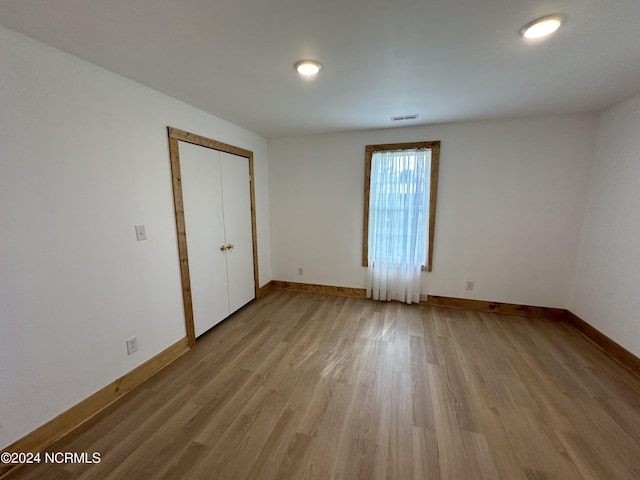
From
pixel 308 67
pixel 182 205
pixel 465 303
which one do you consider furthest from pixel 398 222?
pixel 182 205

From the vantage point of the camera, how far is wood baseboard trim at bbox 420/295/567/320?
2992 mm

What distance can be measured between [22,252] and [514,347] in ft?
12.5

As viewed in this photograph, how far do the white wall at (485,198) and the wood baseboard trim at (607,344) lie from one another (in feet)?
0.84

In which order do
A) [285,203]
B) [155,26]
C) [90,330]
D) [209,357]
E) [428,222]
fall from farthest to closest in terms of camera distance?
[285,203] → [428,222] → [209,357] → [90,330] → [155,26]

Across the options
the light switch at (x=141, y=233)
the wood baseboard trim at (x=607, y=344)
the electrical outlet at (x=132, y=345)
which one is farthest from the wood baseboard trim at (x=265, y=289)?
the wood baseboard trim at (x=607, y=344)

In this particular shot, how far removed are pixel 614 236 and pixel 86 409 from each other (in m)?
4.55

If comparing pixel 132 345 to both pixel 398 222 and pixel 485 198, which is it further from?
pixel 485 198

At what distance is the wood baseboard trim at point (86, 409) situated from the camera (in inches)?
55.0

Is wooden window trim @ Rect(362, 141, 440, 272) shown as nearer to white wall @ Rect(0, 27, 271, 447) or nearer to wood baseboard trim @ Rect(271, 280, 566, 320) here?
wood baseboard trim @ Rect(271, 280, 566, 320)

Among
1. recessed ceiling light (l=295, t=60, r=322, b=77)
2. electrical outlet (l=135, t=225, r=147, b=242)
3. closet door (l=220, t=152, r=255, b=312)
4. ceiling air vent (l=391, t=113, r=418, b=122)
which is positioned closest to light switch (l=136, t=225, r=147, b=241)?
electrical outlet (l=135, t=225, r=147, b=242)

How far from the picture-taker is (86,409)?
1655 millimetres

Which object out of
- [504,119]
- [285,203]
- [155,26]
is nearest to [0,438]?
[155,26]

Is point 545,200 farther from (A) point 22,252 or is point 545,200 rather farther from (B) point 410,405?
(A) point 22,252

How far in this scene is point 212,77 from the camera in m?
1.81
